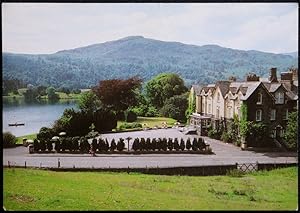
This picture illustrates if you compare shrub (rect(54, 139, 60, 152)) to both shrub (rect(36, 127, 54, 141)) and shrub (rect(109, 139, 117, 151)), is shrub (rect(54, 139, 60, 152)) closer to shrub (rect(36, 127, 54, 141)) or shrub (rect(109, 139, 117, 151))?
shrub (rect(36, 127, 54, 141))

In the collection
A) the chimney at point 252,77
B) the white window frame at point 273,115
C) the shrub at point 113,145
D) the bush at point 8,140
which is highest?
the chimney at point 252,77

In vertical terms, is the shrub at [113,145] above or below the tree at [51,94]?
below

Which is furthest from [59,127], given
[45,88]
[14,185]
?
[14,185]

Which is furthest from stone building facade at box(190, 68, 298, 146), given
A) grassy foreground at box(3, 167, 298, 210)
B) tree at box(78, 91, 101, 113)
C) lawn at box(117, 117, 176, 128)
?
tree at box(78, 91, 101, 113)

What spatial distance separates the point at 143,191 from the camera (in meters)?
3.60

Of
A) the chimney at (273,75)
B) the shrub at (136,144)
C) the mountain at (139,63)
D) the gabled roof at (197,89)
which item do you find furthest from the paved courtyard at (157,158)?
the chimney at (273,75)

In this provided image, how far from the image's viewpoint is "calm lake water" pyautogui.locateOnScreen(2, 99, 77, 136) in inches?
141

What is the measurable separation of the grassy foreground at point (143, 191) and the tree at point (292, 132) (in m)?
0.19

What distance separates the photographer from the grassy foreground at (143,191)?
11.6ft

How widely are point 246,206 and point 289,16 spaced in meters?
1.44

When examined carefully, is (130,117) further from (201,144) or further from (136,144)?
(201,144)

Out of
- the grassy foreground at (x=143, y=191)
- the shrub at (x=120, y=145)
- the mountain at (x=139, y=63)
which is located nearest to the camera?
the grassy foreground at (x=143, y=191)

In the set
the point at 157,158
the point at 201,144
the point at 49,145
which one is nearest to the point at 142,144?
the point at 157,158

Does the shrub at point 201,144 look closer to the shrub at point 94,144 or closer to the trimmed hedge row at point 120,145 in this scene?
the trimmed hedge row at point 120,145
